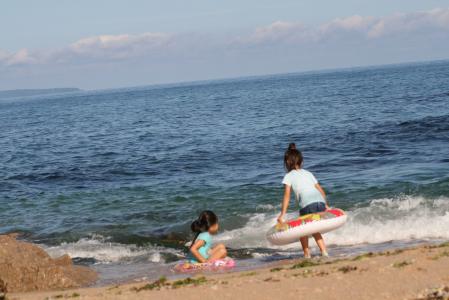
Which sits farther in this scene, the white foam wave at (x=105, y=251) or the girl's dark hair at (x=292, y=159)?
the white foam wave at (x=105, y=251)

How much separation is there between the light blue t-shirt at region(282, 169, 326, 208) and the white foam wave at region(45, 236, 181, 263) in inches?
126

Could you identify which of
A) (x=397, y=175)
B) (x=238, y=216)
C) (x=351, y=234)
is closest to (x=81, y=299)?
(x=351, y=234)

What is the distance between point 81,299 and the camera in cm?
831

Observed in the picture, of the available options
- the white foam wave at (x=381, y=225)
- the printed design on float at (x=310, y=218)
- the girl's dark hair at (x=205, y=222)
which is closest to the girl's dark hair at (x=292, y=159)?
the printed design on float at (x=310, y=218)

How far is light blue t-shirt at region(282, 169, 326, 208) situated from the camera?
1026 cm

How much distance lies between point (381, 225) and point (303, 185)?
3638 mm

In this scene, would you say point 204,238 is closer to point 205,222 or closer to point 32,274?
point 205,222

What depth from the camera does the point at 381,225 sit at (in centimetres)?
1330

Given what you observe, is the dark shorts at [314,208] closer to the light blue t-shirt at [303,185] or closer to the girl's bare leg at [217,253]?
the light blue t-shirt at [303,185]

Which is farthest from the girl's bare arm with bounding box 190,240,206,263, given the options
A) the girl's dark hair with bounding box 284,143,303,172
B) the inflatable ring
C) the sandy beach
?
the girl's dark hair with bounding box 284,143,303,172

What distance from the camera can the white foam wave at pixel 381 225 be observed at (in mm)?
12672

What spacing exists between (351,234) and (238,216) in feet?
10.2

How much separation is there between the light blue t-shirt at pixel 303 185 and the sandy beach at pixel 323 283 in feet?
3.39

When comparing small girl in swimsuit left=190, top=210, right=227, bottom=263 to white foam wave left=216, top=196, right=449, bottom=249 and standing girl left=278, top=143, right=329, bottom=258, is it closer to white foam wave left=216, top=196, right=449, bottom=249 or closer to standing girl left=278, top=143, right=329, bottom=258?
standing girl left=278, top=143, right=329, bottom=258
